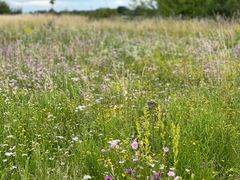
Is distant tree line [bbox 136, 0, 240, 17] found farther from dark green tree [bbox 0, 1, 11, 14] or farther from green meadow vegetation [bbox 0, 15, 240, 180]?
dark green tree [bbox 0, 1, 11, 14]

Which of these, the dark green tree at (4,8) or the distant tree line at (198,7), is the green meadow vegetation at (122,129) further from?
the dark green tree at (4,8)

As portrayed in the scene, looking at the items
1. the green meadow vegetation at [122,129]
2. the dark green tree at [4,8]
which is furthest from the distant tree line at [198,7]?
the dark green tree at [4,8]

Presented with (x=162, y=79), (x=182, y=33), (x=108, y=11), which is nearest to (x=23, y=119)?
(x=162, y=79)

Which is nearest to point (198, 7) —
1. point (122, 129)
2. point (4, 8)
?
point (122, 129)

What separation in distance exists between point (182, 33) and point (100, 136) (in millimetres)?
13728

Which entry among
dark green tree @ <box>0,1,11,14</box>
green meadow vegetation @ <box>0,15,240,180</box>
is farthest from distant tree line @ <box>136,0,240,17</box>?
dark green tree @ <box>0,1,11,14</box>

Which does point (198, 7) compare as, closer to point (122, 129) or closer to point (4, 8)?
point (122, 129)

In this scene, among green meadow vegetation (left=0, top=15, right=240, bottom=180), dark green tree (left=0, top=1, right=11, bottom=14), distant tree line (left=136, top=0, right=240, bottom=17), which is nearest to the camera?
green meadow vegetation (left=0, top=15, right=240, bottom=180)

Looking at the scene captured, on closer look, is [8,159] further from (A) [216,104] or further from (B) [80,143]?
(A) [216,104]

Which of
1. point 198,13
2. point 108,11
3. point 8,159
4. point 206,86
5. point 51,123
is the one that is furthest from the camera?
point 108,11

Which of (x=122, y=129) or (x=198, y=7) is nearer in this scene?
(x=122, y=129)

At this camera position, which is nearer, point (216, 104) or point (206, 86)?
point (216, 104)

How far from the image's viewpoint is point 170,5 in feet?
98.2

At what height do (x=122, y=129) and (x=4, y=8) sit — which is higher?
(x=122, y=129)
